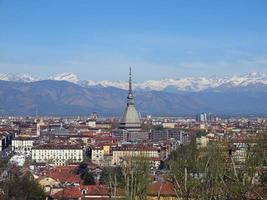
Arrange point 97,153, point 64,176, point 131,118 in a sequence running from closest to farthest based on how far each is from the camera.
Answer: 1. point 64,176
2. point 97,153
3. point 131,118

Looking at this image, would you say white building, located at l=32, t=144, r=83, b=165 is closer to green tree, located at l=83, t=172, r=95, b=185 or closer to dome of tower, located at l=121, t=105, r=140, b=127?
dome of tower, located at l=121, t=105, r=140, b=127

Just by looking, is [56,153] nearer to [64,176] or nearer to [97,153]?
[97,153]

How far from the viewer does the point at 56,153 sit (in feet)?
200

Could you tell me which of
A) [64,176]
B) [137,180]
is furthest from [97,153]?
[137,180]

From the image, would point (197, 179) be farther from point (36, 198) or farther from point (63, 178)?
point (63, 178)

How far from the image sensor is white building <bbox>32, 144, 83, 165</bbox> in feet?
197

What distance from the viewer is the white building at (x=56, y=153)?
197 feet

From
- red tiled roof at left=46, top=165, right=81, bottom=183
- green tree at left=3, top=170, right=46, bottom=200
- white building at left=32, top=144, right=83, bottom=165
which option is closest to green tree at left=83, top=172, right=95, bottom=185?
red tiled roof at left=46, top=165, right=81, bottom=183

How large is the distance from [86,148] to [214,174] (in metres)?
53.0

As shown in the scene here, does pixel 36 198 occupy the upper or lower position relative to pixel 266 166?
lower

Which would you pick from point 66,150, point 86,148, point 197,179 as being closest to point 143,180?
point 197,179

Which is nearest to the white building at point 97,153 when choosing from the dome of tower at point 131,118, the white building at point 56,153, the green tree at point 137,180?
the white building at point 56,153

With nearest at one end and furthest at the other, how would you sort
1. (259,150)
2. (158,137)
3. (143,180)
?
(259,150) < (143,180) < (158,137)

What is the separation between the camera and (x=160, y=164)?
152ft
